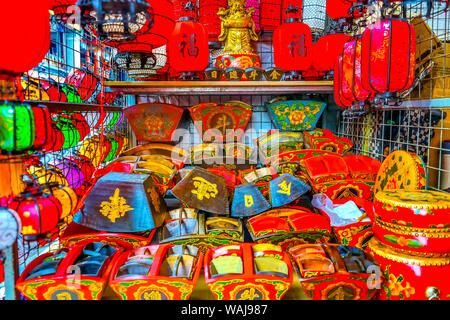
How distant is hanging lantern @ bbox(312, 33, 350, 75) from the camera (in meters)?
2.95

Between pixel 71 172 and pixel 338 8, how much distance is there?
2514 millimetres

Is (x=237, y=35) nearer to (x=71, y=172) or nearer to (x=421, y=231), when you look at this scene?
(x=71, y=172)

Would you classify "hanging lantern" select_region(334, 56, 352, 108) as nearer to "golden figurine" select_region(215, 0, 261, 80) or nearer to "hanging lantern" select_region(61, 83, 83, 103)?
"golden figurine" select_region(215, 0, 261, 80)

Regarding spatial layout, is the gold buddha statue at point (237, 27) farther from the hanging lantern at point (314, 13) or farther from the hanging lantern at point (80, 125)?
the hanging lantern at point (80, 125)

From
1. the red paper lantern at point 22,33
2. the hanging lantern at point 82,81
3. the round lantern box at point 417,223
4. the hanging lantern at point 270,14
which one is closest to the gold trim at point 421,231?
the round lantern box at point 417,223

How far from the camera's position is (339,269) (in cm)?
129

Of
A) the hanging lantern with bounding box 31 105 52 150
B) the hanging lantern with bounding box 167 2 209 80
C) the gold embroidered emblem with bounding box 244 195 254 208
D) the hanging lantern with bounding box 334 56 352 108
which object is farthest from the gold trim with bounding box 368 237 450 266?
the hanging lantern with bounding box 167 2 209 80

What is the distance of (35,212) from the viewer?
119 cm

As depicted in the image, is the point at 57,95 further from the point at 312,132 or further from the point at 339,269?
the point at 312,132

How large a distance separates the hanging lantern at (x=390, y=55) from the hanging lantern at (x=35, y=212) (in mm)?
1669

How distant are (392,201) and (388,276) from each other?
0.32 m

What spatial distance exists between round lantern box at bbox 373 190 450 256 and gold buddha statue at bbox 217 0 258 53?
8.28ft

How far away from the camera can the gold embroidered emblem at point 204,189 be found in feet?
7.27

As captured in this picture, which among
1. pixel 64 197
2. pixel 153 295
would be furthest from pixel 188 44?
pixel 153 295
